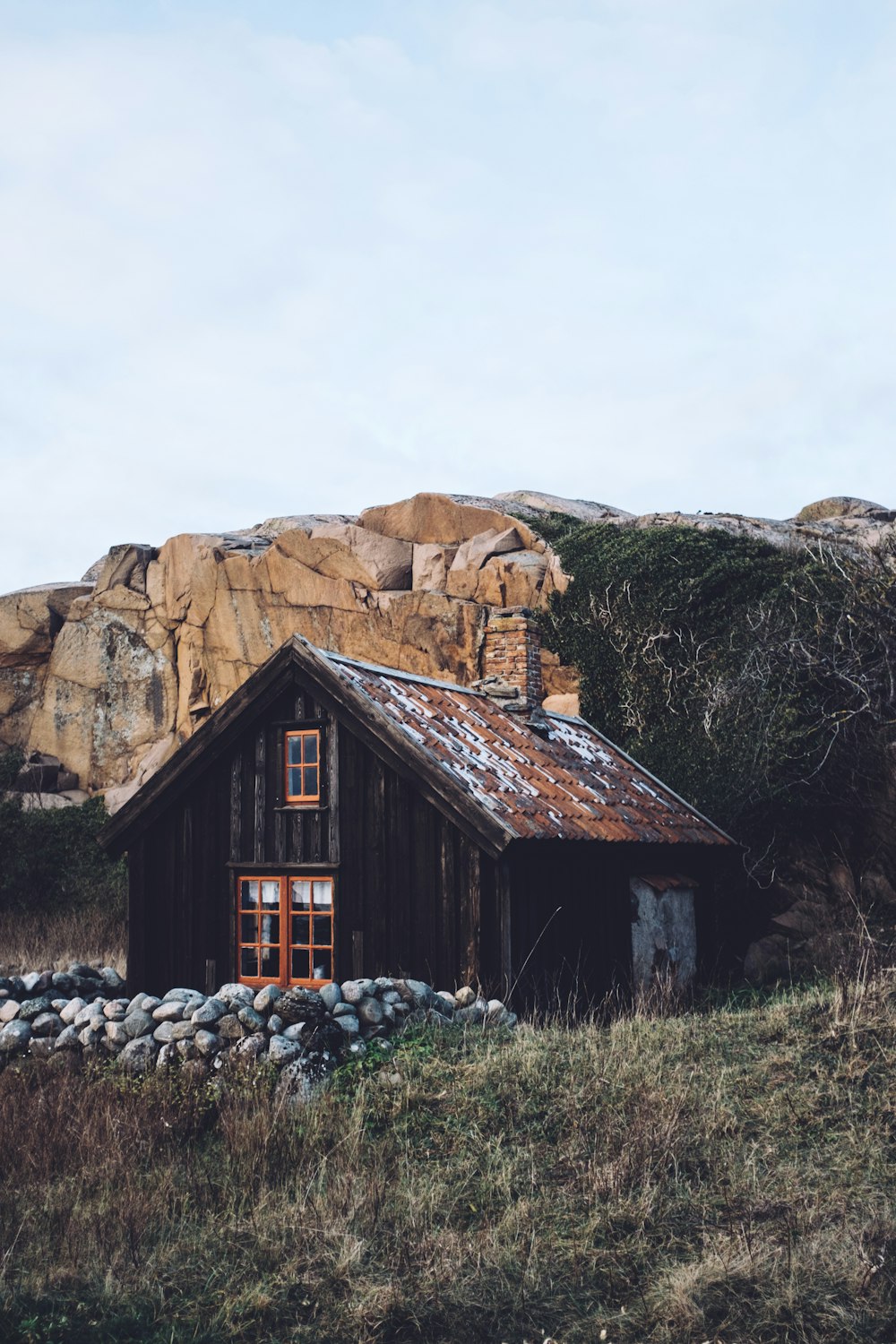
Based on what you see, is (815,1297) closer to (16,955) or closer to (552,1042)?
(552,1042)

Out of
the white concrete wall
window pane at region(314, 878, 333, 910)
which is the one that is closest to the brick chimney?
the white concrete wall

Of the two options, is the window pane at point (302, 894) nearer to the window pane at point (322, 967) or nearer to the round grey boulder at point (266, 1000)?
the window pane at point (322, 967)

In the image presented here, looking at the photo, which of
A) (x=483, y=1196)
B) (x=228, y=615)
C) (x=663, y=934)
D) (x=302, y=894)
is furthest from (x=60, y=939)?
(x=483, y=1196)

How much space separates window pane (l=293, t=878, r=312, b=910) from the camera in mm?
15172

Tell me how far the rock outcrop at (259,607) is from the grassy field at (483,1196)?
18.0m

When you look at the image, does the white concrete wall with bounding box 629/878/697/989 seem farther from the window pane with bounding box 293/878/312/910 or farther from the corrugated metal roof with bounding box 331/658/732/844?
the window pane with bounding box 293/878/312/910

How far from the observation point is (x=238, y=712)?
1562 cm

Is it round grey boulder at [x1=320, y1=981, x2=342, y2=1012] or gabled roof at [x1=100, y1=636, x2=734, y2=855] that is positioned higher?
gabled roof at [x1=100, y1=636, x2=734, y2=855]

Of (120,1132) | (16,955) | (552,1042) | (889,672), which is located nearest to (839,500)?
(889,672)

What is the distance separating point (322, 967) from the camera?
14805 mm

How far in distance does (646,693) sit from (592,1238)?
18563mm

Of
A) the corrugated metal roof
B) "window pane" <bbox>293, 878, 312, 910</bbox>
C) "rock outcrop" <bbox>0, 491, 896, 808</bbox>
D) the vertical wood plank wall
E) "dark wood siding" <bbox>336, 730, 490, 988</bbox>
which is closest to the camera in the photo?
"dark wood siding" <bbox>336, 730, 490, 988</bbox>

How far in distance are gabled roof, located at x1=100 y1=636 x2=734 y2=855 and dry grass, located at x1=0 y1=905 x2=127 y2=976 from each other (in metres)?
6.07

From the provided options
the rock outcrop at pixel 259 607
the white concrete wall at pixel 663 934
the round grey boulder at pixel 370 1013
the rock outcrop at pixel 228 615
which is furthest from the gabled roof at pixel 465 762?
the rock outcrop at pixel 228 615
